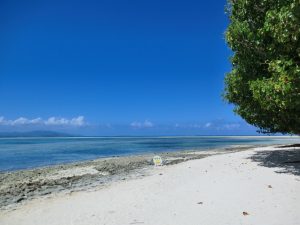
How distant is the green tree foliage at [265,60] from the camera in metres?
13.9

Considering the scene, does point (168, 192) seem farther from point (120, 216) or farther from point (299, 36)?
point (299, 36)

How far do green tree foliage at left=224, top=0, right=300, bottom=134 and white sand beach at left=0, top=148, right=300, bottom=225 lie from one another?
3.85 metres

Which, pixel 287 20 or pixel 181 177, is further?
pixel 181 177

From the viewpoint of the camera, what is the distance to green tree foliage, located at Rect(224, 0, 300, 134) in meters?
13.9

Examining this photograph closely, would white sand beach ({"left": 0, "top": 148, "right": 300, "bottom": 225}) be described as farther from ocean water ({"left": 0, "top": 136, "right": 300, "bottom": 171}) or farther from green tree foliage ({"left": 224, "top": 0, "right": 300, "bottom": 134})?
ocean water ({"left": 0, "top": 136, "right": 300, "bottom": 171})

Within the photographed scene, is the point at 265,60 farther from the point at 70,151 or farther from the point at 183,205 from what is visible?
the point at 70,151

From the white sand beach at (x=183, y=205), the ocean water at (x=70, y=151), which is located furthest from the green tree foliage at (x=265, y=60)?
the ocean water at (x=70, y=151)

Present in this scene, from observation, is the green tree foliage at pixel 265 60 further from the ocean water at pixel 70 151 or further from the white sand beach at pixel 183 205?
the ocean water at pixel 70 151

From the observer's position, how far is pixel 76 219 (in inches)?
391

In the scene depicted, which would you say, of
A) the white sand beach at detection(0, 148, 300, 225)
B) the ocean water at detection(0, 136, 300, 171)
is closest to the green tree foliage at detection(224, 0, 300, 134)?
the white sand beach at detection(0, 148, 300, 225)

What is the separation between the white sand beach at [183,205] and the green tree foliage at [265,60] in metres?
3.85

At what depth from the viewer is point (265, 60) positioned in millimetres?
17453

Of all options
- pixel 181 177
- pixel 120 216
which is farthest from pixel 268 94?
pixel 120 216

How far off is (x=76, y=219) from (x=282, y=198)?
22.3ft
